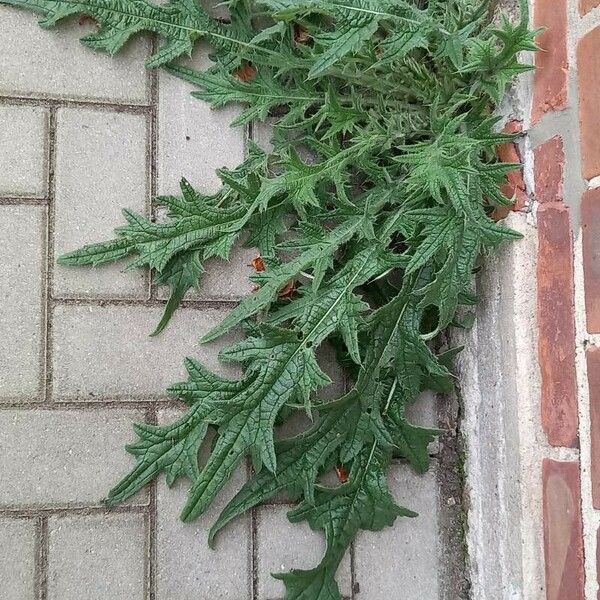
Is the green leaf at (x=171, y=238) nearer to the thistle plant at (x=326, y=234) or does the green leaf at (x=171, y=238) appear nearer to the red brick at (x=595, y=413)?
the thistle plant at (x=326, y=234)

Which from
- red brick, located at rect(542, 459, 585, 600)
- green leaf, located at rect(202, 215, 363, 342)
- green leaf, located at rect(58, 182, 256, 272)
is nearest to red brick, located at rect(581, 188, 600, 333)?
red brick, located at rect(542, 459, 585, 600)

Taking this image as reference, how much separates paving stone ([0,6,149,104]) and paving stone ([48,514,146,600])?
95 cm

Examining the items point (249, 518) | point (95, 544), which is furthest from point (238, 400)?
point (95, 544)

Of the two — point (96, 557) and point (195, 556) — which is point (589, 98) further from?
point (96, 557)

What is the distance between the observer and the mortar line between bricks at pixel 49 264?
147 cm

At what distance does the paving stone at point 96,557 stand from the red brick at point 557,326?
2.96 feet

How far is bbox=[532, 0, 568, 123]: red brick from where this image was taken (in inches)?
51.3

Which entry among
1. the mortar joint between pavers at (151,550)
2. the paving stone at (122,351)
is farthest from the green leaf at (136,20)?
the mortar joint between pavers at (151,550)

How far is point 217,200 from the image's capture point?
1529mm

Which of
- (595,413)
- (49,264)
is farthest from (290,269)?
(595,413)

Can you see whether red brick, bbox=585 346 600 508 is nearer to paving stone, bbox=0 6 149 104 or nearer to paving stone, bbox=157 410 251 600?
paving stone, bbox=157 410 251 600

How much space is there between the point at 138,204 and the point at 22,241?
0.87ft

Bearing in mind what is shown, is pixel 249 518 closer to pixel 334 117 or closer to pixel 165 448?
pixel 165 448

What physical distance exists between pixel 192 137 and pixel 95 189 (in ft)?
0.84
